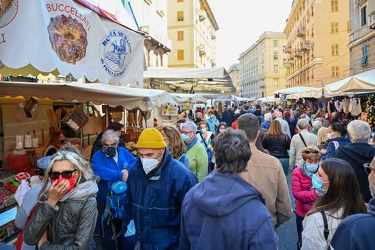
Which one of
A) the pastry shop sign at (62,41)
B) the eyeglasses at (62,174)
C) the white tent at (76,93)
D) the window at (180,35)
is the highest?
the window at (180,35)

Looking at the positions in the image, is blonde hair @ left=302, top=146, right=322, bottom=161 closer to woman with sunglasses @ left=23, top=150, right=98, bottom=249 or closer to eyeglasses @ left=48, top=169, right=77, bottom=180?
woman with sunglasses @ left=23, top=150, right=98, bottom=249

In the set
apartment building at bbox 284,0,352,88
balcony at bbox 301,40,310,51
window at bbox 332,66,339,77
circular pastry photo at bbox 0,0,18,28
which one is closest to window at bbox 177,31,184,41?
apartment building at bbox 284,0,352,88

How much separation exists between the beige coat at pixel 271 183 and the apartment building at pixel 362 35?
18508 millimetres

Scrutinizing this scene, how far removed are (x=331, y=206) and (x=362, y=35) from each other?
868 inches

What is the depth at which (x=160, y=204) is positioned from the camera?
8.81 feet

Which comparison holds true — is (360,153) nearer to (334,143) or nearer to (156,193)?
(334,143)

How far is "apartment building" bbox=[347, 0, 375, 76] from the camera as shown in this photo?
19.1 meters

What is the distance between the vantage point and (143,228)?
8.82 ft

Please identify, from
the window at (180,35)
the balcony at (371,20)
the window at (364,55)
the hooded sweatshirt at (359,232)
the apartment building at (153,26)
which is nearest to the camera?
the hooded sweatshirt at (359,232)

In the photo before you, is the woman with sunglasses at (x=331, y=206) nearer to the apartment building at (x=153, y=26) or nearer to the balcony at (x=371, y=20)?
the balcony at (x=371, y=20)

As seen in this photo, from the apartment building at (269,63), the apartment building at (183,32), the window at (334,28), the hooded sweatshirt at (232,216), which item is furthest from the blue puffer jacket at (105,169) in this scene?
the apartment building at (269,63)

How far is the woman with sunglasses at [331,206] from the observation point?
237 cm

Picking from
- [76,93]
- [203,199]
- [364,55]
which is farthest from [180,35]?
[203,199]

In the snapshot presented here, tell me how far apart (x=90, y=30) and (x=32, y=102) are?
320 centimetres
